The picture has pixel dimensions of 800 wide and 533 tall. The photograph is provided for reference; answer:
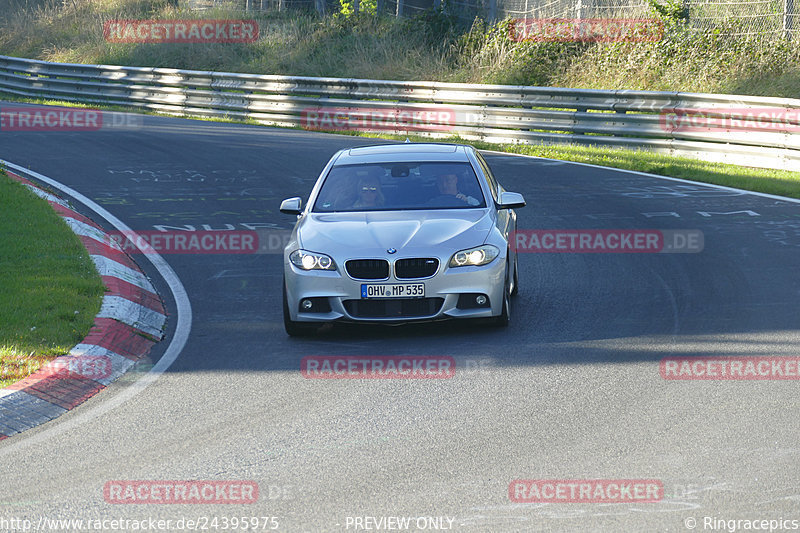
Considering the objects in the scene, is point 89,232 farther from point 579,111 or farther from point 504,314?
point 579,111

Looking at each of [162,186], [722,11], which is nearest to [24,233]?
[162,186]

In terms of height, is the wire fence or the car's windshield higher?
the car's windshield

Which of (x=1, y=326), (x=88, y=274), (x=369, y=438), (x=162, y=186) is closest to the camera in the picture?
(x=369, y=438)

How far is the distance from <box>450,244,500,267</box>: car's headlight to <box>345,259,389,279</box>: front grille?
22.5 inches

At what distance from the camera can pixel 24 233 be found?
1280cm

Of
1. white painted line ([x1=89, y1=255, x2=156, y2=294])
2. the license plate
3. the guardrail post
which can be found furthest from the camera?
the guardrail post

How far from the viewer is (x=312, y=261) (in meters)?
9.55

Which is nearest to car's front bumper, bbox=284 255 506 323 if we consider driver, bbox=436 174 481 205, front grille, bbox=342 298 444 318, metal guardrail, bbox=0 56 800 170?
front grille, bbox=342 298 444 318

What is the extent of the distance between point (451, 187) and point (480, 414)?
3768 millimetres

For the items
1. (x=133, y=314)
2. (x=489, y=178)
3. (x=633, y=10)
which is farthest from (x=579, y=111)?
(x=133, y=314)

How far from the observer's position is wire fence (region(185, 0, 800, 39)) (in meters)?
25.0

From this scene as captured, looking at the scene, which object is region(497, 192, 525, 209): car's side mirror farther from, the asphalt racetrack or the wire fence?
the wire fence

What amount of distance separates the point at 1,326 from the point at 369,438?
389 cm

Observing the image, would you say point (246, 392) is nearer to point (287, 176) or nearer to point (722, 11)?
point (287, 176)
